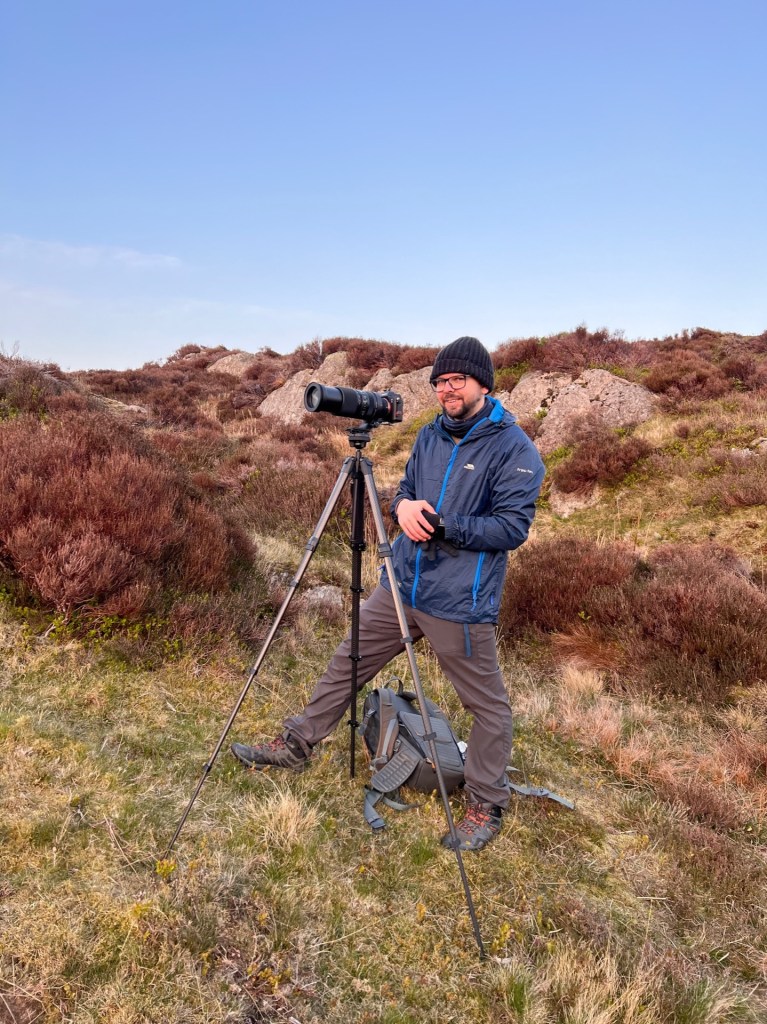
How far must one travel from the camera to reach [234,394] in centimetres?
2130

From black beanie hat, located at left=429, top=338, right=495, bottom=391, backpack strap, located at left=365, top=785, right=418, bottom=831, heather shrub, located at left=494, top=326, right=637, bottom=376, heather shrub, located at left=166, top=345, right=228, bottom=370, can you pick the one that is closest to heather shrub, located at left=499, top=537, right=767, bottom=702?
backpack strap, located at left=365, top=785, right=418, bottom=831

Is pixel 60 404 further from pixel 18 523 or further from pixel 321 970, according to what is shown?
pixel 321 970

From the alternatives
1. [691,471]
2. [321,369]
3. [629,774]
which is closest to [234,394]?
[321,369]

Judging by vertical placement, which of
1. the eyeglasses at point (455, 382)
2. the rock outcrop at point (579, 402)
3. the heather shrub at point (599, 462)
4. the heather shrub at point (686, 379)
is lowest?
the heather shrub at point (599, 462)

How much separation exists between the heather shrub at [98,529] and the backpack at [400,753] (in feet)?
6.95

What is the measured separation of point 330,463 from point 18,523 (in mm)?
7430

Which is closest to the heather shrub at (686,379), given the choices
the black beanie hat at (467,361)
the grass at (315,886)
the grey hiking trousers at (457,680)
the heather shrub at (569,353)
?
the heather shrub at (569,353)

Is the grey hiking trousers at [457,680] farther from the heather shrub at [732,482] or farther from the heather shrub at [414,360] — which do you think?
the heather shrub at [414,360]

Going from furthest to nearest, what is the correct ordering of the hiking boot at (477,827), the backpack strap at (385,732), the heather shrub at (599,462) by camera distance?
the heather shrub at (599,462), the backpack strap at (385,732), the hiking boot at (477,827)

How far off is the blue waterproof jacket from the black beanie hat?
0.18 meters

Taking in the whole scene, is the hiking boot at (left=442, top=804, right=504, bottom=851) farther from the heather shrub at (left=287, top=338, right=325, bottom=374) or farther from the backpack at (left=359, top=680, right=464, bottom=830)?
the heather shrub at (left=287, top=338, right=325, bottom=374)

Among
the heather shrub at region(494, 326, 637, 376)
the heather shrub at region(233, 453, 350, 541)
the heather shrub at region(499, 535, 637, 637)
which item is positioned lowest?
the heather shrub at region(499, 535, 637, 637)

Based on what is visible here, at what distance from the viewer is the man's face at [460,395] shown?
2.90m

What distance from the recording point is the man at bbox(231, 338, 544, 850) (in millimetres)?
2771
